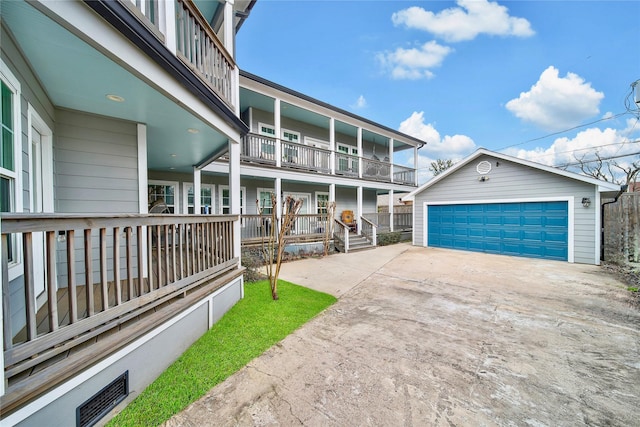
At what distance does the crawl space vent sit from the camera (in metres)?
1.84

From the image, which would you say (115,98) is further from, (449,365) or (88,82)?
(449,365)

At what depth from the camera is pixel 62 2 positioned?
1.63m

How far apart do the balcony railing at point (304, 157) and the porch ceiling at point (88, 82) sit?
524 centimetres

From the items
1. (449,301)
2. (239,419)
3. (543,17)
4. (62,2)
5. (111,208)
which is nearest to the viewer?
(62,2)

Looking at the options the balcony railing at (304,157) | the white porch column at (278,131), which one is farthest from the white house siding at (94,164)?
the balcony railing at (304,157)

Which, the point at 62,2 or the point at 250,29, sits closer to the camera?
the point at 62,2

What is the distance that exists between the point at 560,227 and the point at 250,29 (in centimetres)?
1492

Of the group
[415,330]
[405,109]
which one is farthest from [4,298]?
[405,109]

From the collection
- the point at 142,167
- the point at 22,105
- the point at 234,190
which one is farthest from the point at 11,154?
the point at 234,190

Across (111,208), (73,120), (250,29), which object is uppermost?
(250,29)

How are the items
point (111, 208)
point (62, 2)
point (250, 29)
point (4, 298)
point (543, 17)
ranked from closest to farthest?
point (4, 298) → point (62, 2) → point (111, 208) → point (543, 17) → point (250, 29)

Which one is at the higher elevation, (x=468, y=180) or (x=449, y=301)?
(x=468, y=180)

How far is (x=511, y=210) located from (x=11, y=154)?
40.9 ft

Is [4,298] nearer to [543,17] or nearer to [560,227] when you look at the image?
[560,227]
